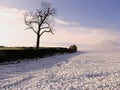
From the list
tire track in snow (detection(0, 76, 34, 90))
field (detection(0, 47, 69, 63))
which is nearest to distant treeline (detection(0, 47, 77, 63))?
field (detection(0, 47, 69, 63))

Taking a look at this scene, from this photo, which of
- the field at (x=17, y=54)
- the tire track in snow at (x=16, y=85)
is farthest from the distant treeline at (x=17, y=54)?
the tire track in snow at (x=16, y=85)

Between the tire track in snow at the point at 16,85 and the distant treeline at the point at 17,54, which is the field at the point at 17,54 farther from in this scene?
the tire track in snow at the point at 16,85

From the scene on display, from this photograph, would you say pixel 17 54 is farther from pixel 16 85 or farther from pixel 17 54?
pixel 16 85

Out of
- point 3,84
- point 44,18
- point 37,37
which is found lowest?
point 3,84

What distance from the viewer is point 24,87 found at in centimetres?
1753

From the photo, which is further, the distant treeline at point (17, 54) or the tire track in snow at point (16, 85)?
the distant treeline at point (17, 54)

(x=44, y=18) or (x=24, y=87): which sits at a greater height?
(x=44, y=18)

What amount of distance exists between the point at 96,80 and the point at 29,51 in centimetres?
2072

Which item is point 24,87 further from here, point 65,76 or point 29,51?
point 29,51

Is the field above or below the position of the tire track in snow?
above

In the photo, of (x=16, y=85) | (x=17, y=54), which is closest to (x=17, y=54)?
(x=17, y=54)

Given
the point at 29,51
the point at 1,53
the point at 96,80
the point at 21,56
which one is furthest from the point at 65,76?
the point at 29,51

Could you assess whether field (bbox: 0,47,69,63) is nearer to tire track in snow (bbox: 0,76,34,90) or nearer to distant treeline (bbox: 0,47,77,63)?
distant treeline (bbox: 0,47,77,63)

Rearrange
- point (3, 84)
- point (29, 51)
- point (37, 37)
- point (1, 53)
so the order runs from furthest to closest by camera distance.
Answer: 1. point (37, 37)
2. point (29, 51)
3. point (1, 53)
4. point (3, 84)
